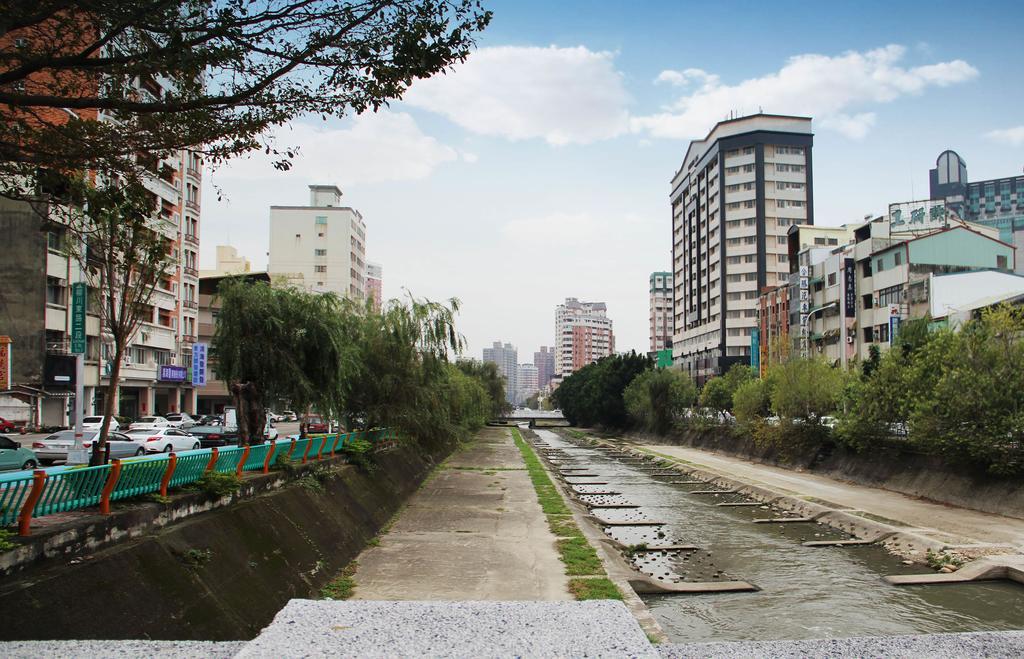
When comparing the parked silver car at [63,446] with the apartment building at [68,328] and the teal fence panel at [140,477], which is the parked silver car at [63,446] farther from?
the teal fence panel at [140,477]

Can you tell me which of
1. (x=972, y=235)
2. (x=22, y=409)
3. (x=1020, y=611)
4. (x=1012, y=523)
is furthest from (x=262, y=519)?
(x=972, y=235)

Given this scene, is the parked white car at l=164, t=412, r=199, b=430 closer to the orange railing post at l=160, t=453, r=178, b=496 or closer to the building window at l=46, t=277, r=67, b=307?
the building window at l=46, t=277, r=67, b=307

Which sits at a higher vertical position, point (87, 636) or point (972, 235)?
point (972, 235)

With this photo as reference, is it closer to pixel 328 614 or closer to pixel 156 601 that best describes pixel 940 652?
pixel 328 614

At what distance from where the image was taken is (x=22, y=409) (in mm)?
41125

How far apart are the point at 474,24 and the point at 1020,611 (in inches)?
528

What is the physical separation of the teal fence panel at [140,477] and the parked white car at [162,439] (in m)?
20.9

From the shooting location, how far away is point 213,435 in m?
37.2

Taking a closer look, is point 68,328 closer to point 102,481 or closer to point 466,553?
point 466,553

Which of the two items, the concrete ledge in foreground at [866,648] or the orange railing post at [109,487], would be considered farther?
the orange railing post at [109,487]

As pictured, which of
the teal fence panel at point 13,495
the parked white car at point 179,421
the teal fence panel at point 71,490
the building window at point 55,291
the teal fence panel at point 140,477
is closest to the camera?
the teal fence panel at point 13,495

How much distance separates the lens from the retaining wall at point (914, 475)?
871 inches

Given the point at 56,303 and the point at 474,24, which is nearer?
the point at 474,24

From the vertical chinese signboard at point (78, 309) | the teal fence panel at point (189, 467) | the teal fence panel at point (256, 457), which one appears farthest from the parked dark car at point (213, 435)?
the teal fence panel at point (189, 467)
